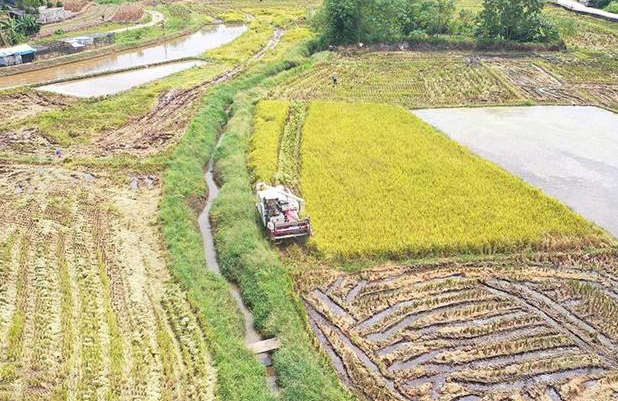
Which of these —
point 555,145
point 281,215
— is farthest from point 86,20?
point 555,145

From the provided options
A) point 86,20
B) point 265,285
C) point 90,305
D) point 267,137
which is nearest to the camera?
point 90,305

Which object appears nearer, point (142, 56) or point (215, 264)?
point (215, 264)

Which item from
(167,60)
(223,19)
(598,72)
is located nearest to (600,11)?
(598,72)

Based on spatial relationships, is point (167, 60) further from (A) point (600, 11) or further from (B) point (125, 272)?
(A) point (600, 11)

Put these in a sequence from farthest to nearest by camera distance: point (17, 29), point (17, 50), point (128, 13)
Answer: point (128, 13) < point (17, 29) < point (17, 50)

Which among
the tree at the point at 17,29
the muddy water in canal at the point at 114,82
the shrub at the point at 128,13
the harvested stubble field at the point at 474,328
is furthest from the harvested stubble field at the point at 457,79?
the shrub at the point at 128,13

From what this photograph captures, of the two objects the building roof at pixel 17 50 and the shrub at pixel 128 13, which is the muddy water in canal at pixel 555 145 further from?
the shrub at pixel 128 13

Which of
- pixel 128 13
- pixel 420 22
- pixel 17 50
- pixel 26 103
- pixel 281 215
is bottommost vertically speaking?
pixel 281 215

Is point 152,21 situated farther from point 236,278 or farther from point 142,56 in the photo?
point 236,278
